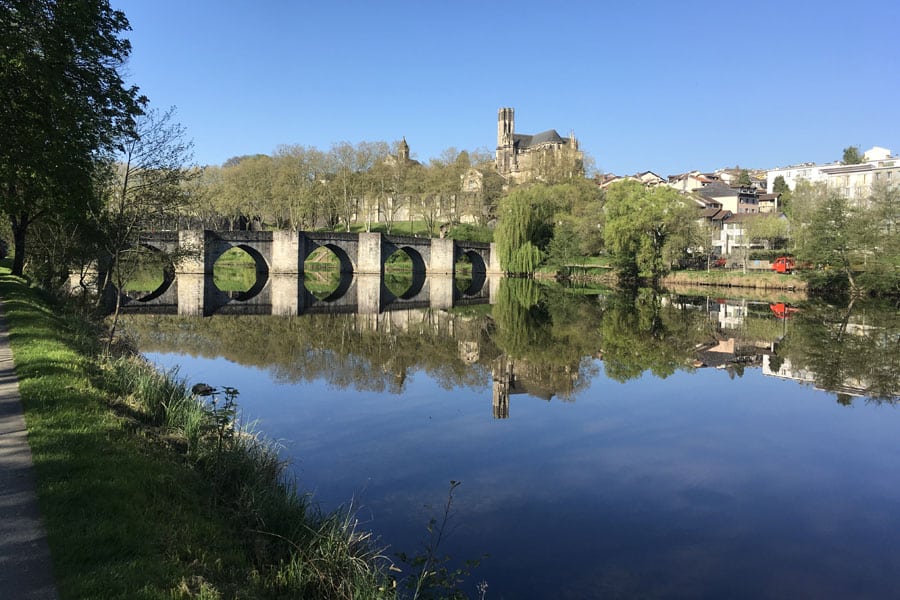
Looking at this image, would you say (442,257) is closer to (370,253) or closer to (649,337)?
(370,253)

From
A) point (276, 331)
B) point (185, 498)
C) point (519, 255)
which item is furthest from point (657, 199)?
point (185, 498)

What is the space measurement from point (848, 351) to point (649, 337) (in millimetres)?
6231

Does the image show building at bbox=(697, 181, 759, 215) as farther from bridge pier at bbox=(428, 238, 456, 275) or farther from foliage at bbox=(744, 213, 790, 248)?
bridge pier at bbox=(428, 238, 456, 275)

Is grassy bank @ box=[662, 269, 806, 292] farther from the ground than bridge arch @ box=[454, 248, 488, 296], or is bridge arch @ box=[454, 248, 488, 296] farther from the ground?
bridge arch @ box=[454, 248, 488, 296]

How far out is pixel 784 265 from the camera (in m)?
52.2

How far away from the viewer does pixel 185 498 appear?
5875 mm

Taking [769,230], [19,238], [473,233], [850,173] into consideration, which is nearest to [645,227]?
[769,230]

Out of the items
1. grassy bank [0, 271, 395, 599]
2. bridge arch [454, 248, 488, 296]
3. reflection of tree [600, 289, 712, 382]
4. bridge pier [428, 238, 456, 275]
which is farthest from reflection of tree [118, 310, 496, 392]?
bridge arch [454, 248, 488, 296]

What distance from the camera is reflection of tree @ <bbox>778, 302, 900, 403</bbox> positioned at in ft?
52.0

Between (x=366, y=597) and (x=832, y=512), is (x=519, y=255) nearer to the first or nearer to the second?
(x=832, y=512)

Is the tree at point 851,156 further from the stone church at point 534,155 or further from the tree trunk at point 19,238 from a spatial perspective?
the tree trunk at point 19,238

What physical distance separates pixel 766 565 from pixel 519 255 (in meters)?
53.0

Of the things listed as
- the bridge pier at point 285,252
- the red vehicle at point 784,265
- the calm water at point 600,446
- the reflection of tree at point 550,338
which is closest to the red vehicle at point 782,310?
the calm water at point 600,446

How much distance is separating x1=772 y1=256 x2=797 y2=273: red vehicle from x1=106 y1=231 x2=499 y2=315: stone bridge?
24.0m
